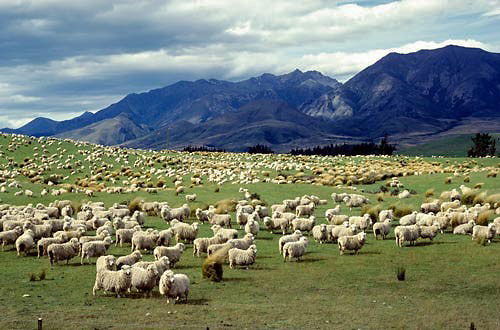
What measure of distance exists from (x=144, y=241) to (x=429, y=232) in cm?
1437

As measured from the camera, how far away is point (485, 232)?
27.2 m

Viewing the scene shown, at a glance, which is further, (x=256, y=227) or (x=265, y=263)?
(x=256, y=227)

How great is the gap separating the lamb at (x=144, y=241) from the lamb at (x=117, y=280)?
7102 mm

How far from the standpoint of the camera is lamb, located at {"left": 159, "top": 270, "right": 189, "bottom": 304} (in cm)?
1834

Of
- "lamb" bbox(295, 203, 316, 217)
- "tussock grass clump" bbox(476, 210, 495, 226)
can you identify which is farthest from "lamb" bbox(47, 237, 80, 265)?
"tussock grass clump" bbox(476, 210, 495, 226)

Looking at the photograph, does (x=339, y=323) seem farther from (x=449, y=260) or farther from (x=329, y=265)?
(x=449, y=260)

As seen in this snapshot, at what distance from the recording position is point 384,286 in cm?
2061

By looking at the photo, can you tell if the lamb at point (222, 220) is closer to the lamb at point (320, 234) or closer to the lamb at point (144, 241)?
the lamb at point (320, 234)

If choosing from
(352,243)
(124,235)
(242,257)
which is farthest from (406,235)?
(124,235)

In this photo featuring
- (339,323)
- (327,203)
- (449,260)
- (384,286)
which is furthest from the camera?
(327,203)

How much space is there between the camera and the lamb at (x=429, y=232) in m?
28.2

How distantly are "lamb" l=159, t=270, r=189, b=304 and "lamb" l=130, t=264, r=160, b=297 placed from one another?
794 millimetres

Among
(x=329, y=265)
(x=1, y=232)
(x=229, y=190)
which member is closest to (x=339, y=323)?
(x=329, y=265)

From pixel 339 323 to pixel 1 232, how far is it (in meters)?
20.3
